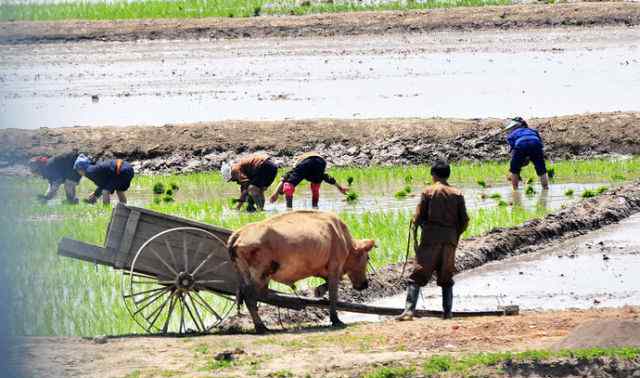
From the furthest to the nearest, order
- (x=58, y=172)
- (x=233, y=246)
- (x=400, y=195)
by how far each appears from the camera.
→ (x=400, y=195) → (x=58, y=172) → (x=233, y=246)

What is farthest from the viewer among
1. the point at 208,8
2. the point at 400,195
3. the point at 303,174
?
the point at 208,8

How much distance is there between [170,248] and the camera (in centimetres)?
1103

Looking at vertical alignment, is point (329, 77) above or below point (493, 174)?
above

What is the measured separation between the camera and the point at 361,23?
34219 millimetres

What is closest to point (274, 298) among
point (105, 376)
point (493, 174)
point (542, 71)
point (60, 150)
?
point (105, 376)

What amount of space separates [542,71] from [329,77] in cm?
429

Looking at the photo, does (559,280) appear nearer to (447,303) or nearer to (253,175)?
(447,303)

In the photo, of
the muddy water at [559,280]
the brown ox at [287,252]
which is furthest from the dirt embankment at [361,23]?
the brown ox at [287,252]

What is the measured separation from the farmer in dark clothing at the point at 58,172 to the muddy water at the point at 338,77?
2693 mm

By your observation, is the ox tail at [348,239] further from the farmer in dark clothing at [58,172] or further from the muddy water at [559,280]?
the farmer in dark clothing at [58,172]

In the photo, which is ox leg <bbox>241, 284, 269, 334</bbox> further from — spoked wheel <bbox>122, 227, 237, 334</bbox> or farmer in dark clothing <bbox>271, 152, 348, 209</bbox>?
farmer in dark clothing <bbox>271, 152, 348, 209</bbox>

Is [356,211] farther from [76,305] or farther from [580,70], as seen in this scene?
[580,70]

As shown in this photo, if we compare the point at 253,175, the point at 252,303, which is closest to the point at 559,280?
the point at 252,303

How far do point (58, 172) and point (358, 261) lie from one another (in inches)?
309
